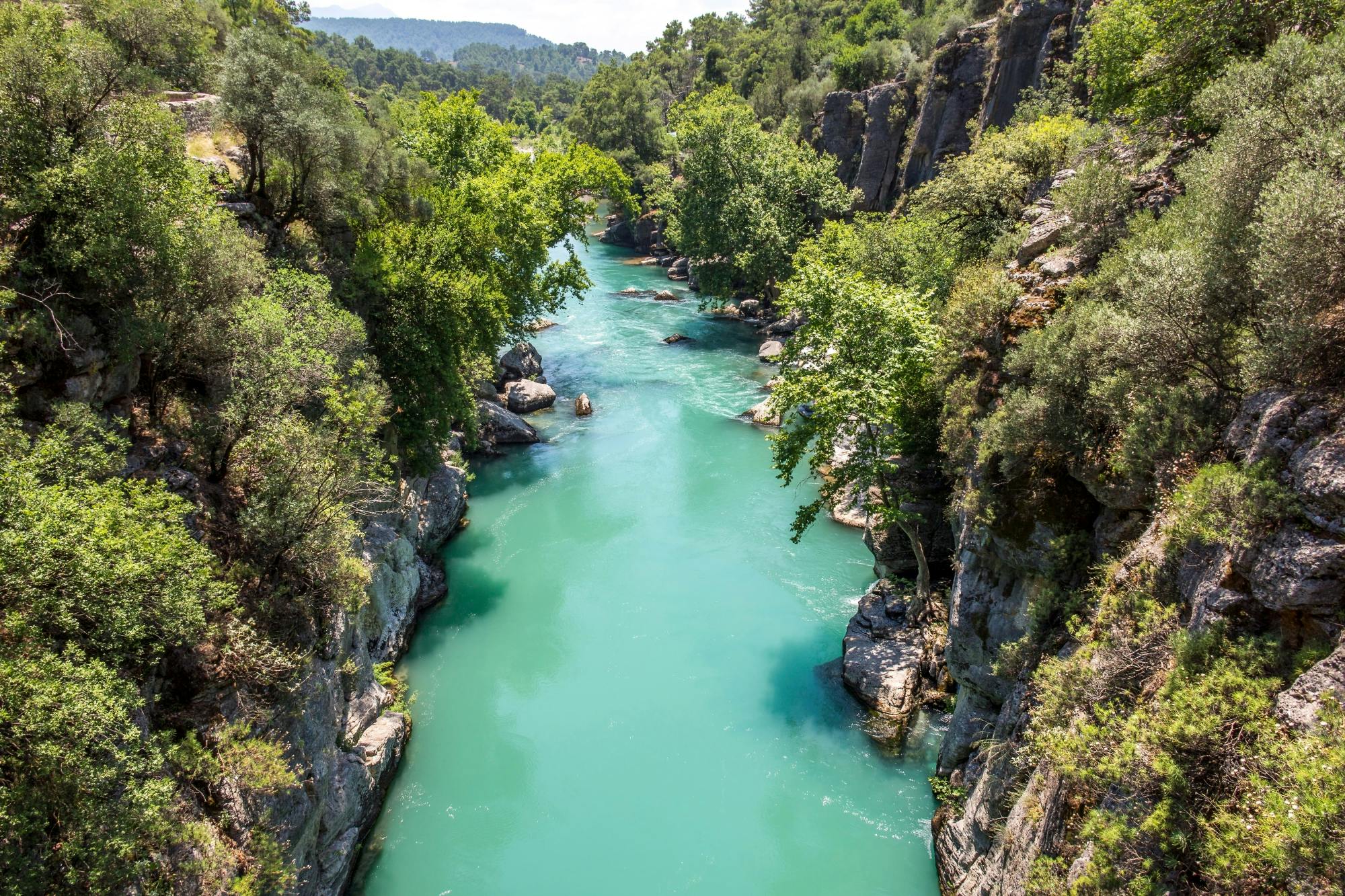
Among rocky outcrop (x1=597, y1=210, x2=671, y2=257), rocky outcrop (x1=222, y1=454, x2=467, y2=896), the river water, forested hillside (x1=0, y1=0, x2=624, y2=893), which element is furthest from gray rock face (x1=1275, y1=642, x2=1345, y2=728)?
rocky outcrop (x1=597, y1=210, x2=671, y2=257)

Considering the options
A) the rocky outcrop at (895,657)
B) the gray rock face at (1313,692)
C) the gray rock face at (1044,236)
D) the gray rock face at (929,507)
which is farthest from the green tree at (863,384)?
the gray rock face at (1313,692)

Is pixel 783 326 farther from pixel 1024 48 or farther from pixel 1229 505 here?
pixel 1229 505

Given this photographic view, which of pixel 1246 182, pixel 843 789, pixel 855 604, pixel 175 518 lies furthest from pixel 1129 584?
pixel 175 518


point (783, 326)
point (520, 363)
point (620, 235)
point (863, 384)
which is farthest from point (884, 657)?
point (620, 235)

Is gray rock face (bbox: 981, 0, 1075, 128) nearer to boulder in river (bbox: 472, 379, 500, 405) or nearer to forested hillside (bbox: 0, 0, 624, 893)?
boulder in river (bbox: 472, 379, 500, 405)

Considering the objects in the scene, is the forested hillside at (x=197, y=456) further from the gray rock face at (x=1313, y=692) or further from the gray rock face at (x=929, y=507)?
the gray rock face at (x=929, y=507)

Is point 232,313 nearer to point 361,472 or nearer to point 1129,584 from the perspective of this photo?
point 361,472

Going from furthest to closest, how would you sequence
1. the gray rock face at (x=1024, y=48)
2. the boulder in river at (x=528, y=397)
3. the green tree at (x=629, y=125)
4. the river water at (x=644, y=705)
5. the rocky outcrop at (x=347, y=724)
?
the green tree at (x=629, y=125), the boulder in river at (x=528, y=397), the gray rock face at (x=1024, y=48), the river water at (x=644, y=705), the rocky outcrop at (x=347, y=724)
